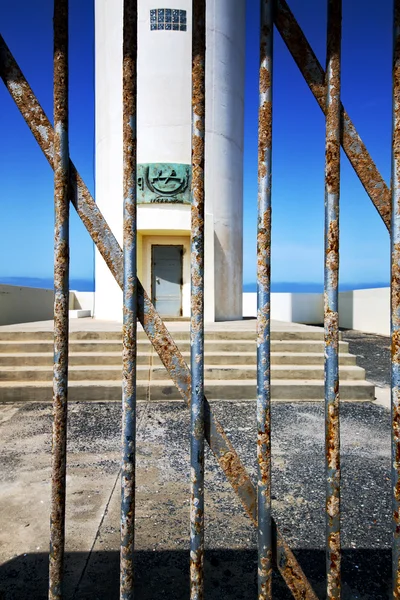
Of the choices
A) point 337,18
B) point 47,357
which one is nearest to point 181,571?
point 337,18

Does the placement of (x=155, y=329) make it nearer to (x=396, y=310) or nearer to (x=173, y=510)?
(x=396, y=310)

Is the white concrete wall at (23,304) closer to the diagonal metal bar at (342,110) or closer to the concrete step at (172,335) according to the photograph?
the concrete step at (172,335)

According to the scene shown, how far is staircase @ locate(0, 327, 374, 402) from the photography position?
5.66 metres

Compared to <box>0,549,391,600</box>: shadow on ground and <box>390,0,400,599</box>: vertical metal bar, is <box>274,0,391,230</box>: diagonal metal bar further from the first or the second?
<box>0,549,391,600</box>: shadow on ground

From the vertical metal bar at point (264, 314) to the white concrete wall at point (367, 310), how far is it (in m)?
14.9

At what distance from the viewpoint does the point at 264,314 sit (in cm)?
116

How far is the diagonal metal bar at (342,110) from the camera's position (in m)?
1.18

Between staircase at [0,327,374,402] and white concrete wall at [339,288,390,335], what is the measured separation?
955cm

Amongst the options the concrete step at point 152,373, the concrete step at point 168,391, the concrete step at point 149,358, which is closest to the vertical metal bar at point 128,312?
the concrete step at point 168,391

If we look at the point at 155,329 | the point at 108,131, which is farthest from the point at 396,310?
the point at 108,131

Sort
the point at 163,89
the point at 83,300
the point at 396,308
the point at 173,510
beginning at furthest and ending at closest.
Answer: the point at 83,300 → the point at 163,89 → the point at 173,510 → the point at 396,308

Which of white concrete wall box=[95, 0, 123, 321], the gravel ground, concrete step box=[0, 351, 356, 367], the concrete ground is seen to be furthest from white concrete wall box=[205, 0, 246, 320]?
the concrete ground

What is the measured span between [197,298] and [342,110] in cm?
70

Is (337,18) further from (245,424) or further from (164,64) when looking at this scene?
(164,64)
